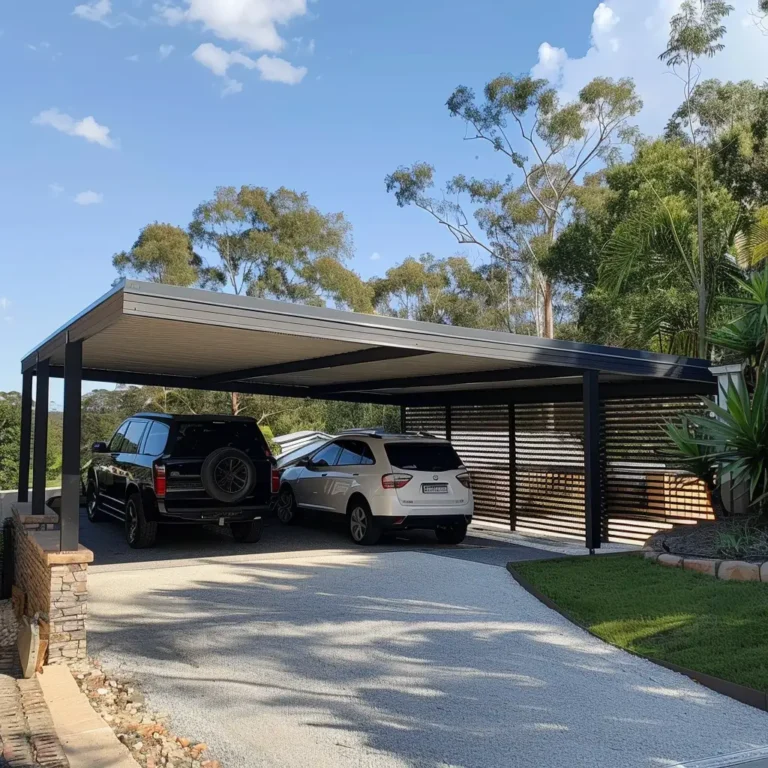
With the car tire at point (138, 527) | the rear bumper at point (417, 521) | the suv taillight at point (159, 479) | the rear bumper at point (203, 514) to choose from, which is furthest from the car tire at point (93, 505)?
the rear bumper at point (417, 521)

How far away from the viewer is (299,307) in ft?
24.5

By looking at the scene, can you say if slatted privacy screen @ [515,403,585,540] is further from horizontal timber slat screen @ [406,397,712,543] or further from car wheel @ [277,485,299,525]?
car wheel @ [277,485,299,525]

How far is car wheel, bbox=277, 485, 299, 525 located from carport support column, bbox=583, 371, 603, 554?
4.90 metres

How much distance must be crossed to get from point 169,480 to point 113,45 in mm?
19348

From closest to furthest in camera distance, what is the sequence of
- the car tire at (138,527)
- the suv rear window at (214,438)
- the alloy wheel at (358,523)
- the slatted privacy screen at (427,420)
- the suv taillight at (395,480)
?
the suv rear window at (214,438) < the car tire at (138,527) < the suv taillight at (395,480) < the alloy wheel at (358,523) < the slatted privacy screen at (427,420)

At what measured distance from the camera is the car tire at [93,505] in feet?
43.1

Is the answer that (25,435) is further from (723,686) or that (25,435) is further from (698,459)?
(723,686)

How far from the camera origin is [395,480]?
35.1 feet

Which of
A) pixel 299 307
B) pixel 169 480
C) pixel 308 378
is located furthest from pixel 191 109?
pixel 299 307

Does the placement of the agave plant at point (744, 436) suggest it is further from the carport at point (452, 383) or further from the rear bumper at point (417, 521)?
the rear bumper at point (417, 521)

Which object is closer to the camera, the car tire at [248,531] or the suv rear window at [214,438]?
the suv rear window at [214,438]

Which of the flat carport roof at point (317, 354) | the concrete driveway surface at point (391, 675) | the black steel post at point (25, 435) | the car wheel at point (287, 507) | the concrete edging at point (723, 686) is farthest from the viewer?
the car wheel at point (287, 507)

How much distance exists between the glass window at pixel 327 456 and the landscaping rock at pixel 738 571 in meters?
5.62

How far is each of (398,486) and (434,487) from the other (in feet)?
1.68
